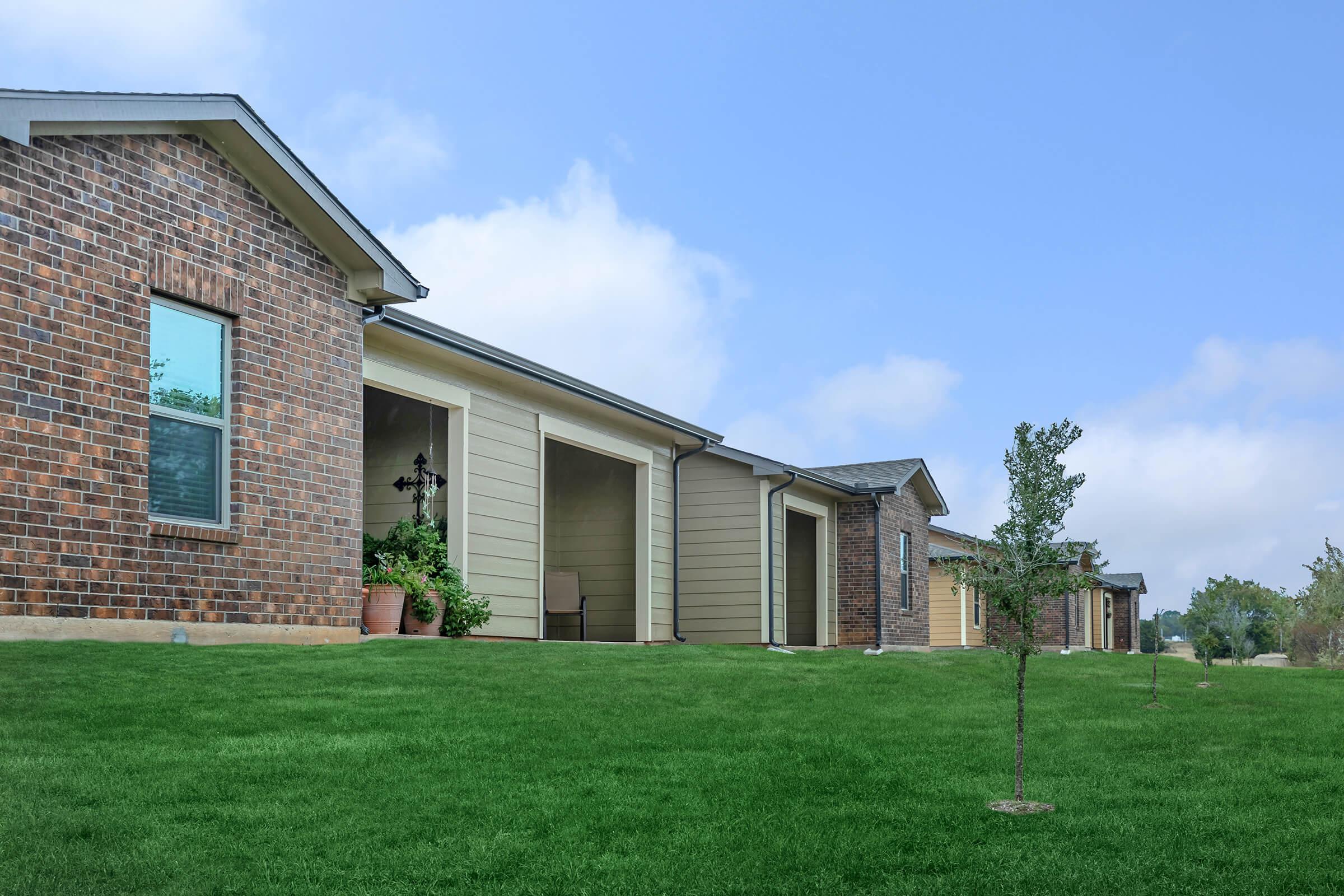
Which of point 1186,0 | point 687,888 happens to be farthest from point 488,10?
point 687,888

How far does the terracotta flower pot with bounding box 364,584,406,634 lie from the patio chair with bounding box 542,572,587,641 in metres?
5.45

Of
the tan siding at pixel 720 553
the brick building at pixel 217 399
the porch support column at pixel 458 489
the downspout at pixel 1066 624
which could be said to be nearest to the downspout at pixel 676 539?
the tan siding at pixel 720 553

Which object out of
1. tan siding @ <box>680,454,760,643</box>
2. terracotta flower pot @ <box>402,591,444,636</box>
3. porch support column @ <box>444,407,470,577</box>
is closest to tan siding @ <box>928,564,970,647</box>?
tan siding @ <box>680,454,760,643</box>

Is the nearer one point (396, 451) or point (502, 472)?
point (502, 472)

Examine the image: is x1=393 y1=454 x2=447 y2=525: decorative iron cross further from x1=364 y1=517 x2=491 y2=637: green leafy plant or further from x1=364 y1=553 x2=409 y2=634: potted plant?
x1=364 y1=553 x2=409 y2=634: potted plant

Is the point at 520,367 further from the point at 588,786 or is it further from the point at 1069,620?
the point at 1069,620

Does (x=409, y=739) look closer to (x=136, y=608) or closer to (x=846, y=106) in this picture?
(x=136, y=608)

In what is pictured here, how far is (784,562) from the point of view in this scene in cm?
1950

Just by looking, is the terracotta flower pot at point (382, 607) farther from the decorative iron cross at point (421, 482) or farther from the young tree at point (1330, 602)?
the young tree at point (1330, 602)

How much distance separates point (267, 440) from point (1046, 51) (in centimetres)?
1594

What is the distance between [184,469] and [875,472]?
15.4m

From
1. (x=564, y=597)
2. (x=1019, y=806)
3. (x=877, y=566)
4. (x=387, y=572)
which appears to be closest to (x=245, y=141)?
(x=387, y=572)

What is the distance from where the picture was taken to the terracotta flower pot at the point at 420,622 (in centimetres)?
1206

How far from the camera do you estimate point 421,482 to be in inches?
551
